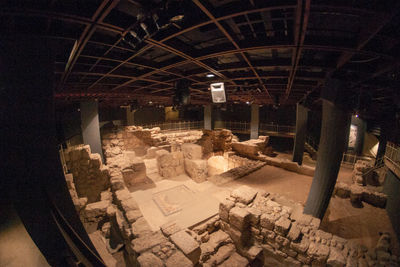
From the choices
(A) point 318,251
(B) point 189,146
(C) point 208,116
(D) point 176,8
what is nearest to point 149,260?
(A) point 318,251

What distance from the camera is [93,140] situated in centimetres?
974

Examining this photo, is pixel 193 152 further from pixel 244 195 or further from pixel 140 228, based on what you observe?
pixel 140 228

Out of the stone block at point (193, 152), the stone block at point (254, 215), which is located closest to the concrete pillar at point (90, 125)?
the stone block at point (193, 152)

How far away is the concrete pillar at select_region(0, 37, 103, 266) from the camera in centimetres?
204

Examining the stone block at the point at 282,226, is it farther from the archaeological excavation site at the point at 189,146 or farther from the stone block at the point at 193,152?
the stone block at the point at 193,152

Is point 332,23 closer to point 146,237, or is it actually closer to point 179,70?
point 179,70

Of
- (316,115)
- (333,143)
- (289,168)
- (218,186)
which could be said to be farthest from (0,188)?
(316,115)

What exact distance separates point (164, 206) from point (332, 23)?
22.4ft

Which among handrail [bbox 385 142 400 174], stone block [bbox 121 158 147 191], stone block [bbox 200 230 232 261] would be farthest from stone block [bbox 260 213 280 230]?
handrail [bbox 385 142 400 174]

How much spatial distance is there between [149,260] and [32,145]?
3165 millimetres

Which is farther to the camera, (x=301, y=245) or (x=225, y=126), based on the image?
(x=225, y=126)

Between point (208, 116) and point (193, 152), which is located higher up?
point (208, 116)

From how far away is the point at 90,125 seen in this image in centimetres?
957

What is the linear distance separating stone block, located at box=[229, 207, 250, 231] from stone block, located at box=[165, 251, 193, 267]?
5.92ft
